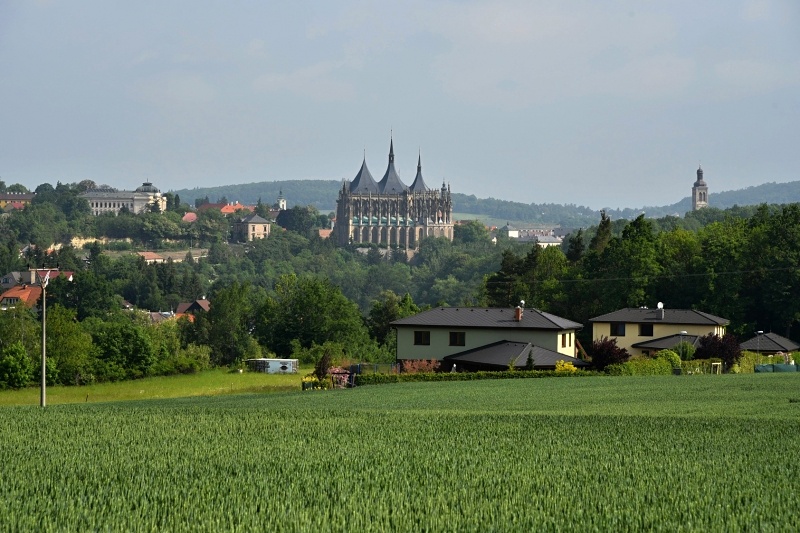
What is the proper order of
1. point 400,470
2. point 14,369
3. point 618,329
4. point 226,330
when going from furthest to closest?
point 226,330
point 618,329
point 14,369
point 400,470

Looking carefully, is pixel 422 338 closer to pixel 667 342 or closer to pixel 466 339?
pixel 466 339

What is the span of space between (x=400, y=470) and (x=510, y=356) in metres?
39.0

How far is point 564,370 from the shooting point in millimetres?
54781

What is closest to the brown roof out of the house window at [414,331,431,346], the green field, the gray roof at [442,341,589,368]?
the house window at [414,331,431,346]

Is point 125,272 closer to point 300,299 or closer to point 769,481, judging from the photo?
point 300,299

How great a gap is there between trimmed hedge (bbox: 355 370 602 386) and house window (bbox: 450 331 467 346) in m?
8.17

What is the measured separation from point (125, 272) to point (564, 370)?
126551 millimetres

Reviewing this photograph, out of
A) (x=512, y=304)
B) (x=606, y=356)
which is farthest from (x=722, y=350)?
(x=512, y=304)

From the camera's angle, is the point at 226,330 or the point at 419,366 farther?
the point at 226,330

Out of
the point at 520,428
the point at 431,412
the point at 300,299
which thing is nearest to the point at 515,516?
the point at 520,428

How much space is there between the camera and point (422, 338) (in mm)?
62781

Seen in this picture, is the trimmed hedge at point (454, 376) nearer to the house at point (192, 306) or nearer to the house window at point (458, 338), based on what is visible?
the house window at point (458, 338)

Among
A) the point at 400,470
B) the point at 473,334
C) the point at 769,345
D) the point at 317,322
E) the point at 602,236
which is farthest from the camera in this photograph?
the point at 602,236

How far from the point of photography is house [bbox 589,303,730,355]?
2648 inches
